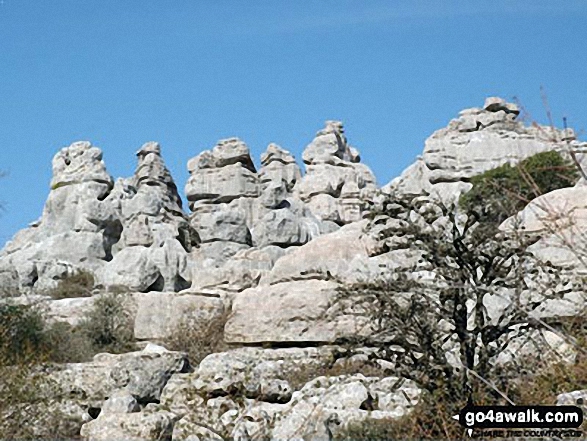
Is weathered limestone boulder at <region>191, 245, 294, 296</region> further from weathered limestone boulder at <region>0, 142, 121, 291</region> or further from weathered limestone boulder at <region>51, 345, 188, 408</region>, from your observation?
weathered limestone boulder at <region>0, 142, 121, 291</region>

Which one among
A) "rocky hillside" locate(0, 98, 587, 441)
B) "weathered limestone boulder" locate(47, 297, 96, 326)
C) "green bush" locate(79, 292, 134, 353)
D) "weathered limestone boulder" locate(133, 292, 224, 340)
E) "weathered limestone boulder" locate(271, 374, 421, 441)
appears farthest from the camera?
"weathered limestone boulder" locate(47, 297, 96, 326)

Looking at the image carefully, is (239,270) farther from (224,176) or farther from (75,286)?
(224,176)

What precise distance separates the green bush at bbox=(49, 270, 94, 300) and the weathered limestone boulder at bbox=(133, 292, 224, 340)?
8.91m

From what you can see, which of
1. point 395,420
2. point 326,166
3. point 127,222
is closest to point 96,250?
point 127,222

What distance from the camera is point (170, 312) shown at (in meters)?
16.9

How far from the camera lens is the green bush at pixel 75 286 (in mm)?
26312

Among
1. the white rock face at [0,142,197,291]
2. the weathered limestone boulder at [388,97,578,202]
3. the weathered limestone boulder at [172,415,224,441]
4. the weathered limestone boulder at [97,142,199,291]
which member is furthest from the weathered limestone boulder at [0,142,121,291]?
the weathered limestone boulder at [172,415,224,441]

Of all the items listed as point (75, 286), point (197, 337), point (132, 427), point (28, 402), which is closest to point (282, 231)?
point (75, 286)

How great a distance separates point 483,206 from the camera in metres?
9.52

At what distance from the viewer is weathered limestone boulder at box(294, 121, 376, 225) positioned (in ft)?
131

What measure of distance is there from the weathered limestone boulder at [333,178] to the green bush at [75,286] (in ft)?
40.5

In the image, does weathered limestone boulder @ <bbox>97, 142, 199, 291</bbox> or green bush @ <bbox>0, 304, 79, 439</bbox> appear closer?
green bush @ <bbox>0, 304, 79, 439</bbox>

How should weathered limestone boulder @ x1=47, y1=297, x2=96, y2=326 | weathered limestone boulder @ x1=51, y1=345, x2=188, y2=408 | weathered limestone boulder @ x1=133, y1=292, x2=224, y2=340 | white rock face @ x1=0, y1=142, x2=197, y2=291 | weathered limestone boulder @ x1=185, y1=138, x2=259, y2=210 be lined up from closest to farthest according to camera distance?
weathered limestone boulder @ x1=51, y1=345, x2=188, y2=408, weathered limestone boulder @ x1=133, y1=292, x2=224, y2=340, weathered limestone boulder @ x1=47, y1=297, x2=96, y2=326, white rock face @ x1=0, y1=142, x2=197, y2=291, weathered limestone boulder @ x1=185, y1=138, x2=259, y2=210

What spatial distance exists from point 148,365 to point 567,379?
667 cm
